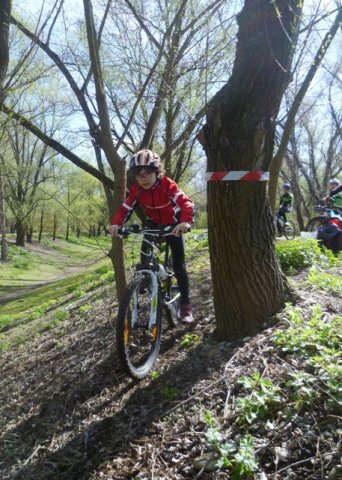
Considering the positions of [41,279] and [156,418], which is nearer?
[156,418]

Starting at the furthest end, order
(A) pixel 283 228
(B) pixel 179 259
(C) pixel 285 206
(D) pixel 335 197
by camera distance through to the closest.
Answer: (C) pixel 285 206
(A) pixel 283 228
(D) pixel 335 197
(B) pixel 179 259

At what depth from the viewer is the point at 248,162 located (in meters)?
3.78

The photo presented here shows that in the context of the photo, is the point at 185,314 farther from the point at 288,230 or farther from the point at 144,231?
the point at 288,230

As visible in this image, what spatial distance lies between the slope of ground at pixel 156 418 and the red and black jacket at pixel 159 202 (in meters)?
1.31

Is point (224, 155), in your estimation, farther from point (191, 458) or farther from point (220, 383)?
point (191, 458)

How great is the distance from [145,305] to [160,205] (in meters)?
1.09

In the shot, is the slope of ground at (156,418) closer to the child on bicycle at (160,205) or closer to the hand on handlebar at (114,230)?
the child on bicycle at (160,205)

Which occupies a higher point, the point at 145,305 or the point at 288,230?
the point at 288,230

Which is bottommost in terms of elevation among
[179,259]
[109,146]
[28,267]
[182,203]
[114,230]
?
[28,267]

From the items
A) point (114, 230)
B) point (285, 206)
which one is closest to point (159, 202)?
point (114, 230)

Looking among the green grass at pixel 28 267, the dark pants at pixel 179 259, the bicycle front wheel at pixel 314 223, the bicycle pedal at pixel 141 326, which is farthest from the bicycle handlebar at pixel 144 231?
the green grass at pixel 28 267

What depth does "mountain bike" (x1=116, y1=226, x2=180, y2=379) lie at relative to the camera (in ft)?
12.2

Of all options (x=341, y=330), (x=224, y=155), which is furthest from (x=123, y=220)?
(x=341, y=330)

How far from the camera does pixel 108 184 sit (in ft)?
19.0
